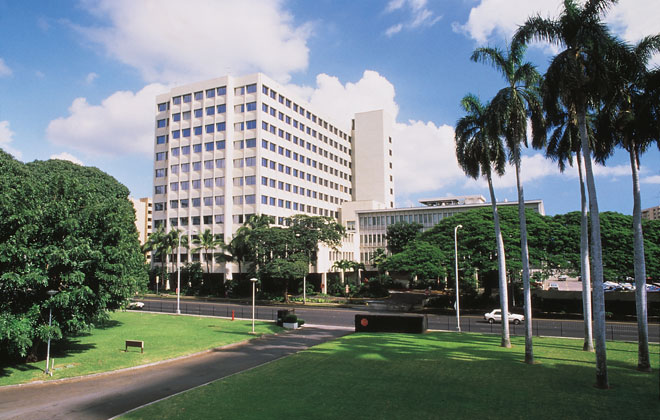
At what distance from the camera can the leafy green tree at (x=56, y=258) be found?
64.0ft

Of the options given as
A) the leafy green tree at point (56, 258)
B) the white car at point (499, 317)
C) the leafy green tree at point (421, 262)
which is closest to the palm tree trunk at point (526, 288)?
the white car at point (499, 317)

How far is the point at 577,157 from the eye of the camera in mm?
26328

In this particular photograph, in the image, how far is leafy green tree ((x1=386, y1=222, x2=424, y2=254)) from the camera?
277ft

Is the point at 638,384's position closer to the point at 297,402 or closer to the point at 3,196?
the point at 297,402

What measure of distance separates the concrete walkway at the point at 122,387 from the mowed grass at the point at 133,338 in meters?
1.32

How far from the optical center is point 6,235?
20141mm

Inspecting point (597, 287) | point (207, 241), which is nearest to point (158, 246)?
point (207, 241)

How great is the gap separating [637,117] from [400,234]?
66.5 metres

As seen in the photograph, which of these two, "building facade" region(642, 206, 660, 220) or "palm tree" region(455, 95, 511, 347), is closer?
"palm tree" region(455, 95, 511, 347)

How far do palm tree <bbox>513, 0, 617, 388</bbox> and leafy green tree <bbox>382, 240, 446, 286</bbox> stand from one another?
3171cm

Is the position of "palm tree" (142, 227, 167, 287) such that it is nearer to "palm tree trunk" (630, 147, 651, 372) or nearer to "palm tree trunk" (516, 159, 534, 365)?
"palm tree trunk" (516, 159, 534, 365)

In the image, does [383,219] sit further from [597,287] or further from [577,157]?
[597,287]

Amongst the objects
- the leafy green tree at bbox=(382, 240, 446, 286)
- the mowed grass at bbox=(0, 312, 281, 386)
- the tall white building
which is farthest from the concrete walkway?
the tall white building

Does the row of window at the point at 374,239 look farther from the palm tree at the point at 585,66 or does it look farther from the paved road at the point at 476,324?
the palm tree at the point at 585,66
